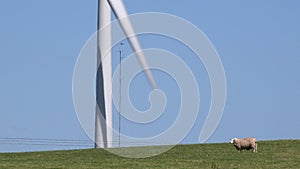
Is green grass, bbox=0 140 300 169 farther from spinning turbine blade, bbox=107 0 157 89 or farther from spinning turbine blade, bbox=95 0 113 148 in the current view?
spinning turbine blade, bbox=107 0 157 89

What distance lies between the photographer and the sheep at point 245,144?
3728 cm

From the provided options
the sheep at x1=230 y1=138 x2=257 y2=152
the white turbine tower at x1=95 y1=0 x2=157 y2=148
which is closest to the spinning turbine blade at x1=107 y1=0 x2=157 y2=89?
the white turbine tower at x1=95 y1=0 x2=157 y2=148

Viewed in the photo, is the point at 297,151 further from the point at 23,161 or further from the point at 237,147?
the point at 23,161

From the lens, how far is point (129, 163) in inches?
1222

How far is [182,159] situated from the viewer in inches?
1287

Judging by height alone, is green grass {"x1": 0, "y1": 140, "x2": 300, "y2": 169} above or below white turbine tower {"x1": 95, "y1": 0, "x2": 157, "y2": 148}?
below

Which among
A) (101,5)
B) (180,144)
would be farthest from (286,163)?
(101,5)

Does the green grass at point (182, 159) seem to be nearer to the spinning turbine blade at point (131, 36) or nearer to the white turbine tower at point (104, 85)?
the white turbine tower at point (104, 85)

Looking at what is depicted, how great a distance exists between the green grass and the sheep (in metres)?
0.29

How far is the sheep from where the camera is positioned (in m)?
37.3

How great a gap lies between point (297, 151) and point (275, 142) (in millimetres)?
5907

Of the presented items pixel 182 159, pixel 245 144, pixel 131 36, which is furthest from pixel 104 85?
pixel 182 159

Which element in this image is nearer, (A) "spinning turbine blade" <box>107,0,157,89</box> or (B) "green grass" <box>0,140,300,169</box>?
(B) "green grass" <box>0,140,300,169</box>

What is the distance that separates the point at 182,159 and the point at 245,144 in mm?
5539
